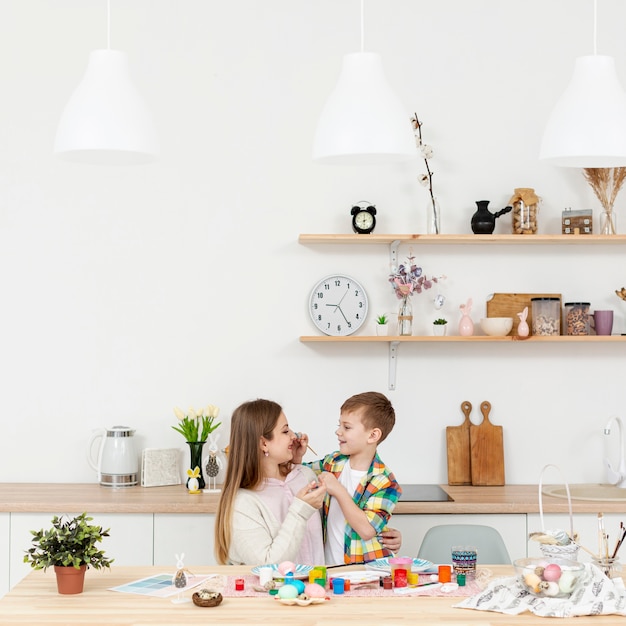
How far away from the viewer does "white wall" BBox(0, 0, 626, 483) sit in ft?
12.7

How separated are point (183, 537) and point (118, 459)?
0.47 m

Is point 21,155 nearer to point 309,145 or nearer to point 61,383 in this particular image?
point 61,383

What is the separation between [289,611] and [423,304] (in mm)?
1982

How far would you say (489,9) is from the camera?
13.0ft

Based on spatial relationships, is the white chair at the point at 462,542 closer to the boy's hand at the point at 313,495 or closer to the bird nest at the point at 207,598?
the boy's hand at the point at 313,495

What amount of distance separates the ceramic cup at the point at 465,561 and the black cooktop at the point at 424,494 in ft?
3.42

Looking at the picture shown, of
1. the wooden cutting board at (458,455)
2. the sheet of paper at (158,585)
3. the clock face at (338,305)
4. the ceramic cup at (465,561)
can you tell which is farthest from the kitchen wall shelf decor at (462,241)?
the sheet of paper at (158,585)

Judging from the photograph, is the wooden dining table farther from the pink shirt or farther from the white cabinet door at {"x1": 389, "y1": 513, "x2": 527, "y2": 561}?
the white cabinet door at {"x1": 389, "y1": 513, "x2": 527, "y2": 561}

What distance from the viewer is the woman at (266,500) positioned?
2531mm

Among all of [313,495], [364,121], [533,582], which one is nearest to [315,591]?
[313,495]

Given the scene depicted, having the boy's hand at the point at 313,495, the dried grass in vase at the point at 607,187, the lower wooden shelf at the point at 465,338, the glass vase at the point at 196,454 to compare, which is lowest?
the boy's hand at the point at 313,495

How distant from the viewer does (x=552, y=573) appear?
217 centimetres

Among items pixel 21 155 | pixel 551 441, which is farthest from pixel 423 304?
pixel 21 155

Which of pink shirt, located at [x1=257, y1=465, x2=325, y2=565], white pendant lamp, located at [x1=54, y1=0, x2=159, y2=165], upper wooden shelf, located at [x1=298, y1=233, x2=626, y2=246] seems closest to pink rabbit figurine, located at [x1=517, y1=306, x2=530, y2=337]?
upper wooden shelf, located at [x1=298, y1=233, x2=626, y2=246]
